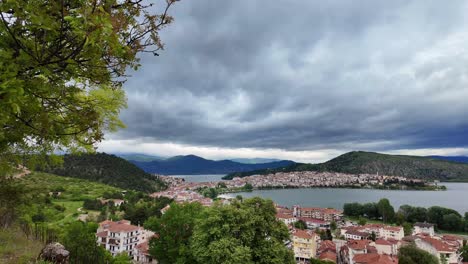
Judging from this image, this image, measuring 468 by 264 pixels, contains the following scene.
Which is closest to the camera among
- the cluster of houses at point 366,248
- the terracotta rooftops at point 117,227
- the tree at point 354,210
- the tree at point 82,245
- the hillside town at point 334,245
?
the tree at point 82,245

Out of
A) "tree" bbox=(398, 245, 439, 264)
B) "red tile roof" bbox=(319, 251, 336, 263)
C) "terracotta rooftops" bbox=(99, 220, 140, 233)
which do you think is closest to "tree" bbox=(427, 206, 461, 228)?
"tree" bbox=(398, 245, 439, 264)

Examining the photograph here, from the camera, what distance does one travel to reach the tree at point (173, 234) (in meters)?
14.0

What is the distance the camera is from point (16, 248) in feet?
24.4

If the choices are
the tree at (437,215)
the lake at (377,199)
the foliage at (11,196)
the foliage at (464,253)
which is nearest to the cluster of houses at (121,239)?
the foliage at (11,196)

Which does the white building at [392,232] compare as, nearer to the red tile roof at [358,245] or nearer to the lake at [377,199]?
the red tile roof at [358,245]

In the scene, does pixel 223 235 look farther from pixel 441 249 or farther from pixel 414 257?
pixel 441 249

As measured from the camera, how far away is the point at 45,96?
263cm

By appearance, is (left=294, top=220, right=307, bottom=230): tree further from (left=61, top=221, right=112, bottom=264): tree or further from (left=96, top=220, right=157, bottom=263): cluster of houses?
(left=61, top=221, right=112, bottom=264): tree

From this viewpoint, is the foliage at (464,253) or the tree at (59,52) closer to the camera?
the tree at (59,52)

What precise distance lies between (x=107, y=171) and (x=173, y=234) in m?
82.1

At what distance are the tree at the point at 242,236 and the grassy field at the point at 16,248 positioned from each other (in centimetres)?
678

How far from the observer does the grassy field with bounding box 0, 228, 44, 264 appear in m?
6.56

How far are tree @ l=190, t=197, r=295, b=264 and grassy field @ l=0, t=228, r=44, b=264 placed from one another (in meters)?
6.78

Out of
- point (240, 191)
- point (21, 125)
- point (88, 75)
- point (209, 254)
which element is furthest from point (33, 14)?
point (240, 191)
